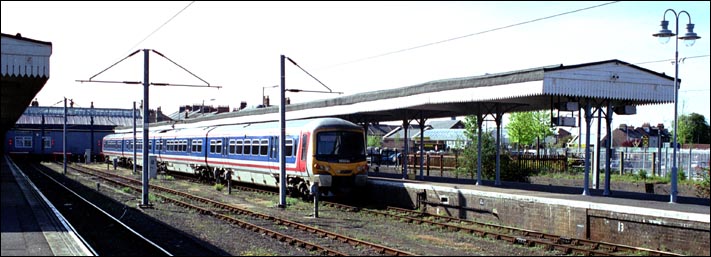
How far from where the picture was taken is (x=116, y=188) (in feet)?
103

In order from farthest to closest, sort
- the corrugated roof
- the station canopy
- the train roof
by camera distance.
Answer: the corrugated roof → the train roof → the station canopy

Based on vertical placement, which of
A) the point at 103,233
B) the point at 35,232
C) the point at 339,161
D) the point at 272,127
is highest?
the point at 272,127

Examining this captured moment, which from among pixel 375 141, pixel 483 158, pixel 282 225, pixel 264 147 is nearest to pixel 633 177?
pixel 483 158

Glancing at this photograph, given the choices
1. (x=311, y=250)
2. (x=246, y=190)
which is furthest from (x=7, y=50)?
(x=246, y=190)

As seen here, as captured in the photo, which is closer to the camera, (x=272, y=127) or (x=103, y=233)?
(x=103, y=233)

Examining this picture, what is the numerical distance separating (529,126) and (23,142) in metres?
49.1

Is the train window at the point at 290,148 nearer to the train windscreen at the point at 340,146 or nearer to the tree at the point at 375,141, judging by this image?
the train windscreen at the point at 340,146

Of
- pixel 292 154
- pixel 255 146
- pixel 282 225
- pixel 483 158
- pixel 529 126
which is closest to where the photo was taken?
pixel 282 225

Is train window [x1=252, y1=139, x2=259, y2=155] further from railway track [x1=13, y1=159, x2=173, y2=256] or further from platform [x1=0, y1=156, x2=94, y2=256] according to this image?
platform [x1=0, y1=156, x2=94, y2=256]

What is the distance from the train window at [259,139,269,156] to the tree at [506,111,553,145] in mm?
32391

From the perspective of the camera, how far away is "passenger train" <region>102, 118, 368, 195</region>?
22406 mm

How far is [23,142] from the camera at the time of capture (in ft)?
223

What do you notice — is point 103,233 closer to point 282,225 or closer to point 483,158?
point 282,225

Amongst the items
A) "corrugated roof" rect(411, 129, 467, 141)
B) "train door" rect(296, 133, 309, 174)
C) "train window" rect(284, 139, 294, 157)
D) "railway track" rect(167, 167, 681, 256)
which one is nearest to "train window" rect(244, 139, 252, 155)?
"train window" rect(284, 139, 294, 157)
